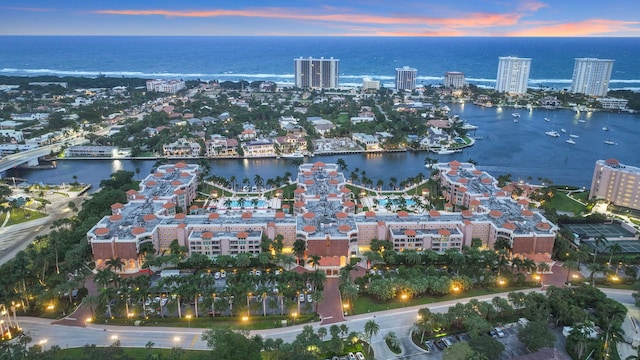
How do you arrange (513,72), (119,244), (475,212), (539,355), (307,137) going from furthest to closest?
1. (513,72)
2. (307,137)
3. (475,212)
4. (119,244)
5. (539,355)

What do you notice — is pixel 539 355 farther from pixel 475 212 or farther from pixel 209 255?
pixel 209 255

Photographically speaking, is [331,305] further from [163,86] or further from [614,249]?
[163,86]

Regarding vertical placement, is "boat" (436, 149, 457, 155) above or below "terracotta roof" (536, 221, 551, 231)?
below

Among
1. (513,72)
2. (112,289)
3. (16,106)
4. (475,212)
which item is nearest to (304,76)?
(513,72)

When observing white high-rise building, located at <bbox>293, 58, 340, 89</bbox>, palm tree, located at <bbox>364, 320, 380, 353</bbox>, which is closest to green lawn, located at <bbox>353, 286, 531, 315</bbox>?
palm tree, located at <bbox>364, 320, 380, 353</bbox>

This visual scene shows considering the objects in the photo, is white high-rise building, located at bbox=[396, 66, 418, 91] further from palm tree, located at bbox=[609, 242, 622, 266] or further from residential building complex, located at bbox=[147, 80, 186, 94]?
palm tree, located at bbox=[609, 242, 622, 266]

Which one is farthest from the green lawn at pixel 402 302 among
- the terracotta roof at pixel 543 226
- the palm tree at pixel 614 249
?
the palm tree at pixel 614 249
